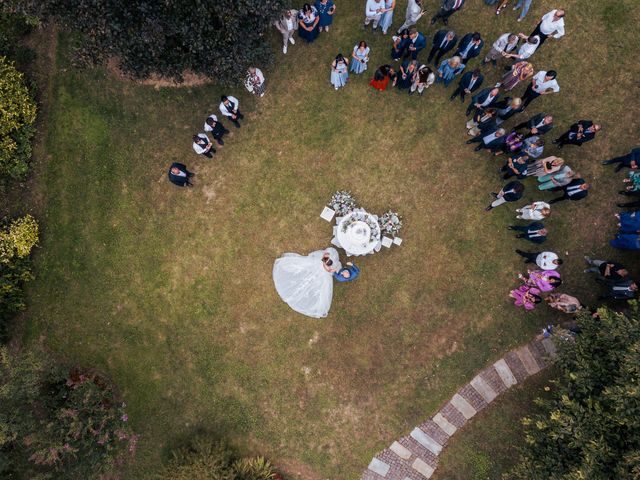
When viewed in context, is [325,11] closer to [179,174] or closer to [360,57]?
[360,57]

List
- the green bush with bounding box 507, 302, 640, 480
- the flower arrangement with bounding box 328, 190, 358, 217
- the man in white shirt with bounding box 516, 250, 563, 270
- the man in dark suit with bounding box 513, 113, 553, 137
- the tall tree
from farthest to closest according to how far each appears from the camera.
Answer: the flower arrangement with bounding box 328, 190, 358, 217 → the man in white shirt with bounding box 516, 250, 563, 270 → the man in dark suit with bounding box 513, 113, 553, 137 → the tall tree → the green bush with bounding box 507, 302, 640, 480

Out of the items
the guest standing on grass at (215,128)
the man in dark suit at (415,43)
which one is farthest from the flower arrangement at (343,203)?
the man in dark suit at (415,43)

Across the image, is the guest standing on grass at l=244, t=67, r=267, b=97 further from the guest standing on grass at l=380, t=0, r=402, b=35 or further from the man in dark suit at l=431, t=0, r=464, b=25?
the man in dark suit at l=431, t=0, r=464, b=25

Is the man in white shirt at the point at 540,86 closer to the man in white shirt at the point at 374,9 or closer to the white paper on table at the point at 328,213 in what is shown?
the man in white shirt at the point at 374,9

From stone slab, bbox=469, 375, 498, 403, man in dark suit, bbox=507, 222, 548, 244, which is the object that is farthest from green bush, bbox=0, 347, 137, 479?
man in dark suit, bbox=507, 222, 548, 244

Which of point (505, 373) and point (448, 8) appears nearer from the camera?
point (448, 8)

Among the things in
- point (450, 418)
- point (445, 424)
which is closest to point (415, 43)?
point (450, 418)
